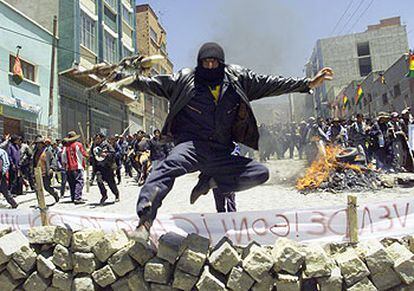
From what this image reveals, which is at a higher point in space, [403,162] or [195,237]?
[403,162]

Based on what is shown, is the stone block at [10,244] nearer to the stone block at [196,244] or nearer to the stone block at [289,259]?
the stone block at [196,244]

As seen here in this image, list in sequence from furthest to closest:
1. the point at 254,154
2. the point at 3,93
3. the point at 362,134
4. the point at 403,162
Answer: the point at 254,154
the point at 3,93
the point at 362,134
the point at 403,162

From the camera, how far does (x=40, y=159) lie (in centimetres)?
777

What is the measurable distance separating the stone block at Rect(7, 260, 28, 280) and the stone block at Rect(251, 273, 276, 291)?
2.19 m

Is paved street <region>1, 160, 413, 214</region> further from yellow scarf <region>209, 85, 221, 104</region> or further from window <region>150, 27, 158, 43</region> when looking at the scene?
window <region>150, 27, 158, 43</region>

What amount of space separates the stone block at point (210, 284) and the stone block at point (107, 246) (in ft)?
2.64

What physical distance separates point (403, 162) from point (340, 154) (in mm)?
2578

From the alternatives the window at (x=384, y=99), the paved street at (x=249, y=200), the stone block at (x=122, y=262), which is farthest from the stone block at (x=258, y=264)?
the window at (x=384, y=99)

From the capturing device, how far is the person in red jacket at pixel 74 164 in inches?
305

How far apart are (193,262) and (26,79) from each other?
52.5ft

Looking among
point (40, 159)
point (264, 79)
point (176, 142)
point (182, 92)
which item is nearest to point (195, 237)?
point (176, 142)

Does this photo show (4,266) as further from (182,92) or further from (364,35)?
(364,35)

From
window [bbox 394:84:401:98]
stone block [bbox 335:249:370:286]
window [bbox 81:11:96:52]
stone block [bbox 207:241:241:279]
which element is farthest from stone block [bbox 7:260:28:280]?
window [bbox 394:84:401:98]

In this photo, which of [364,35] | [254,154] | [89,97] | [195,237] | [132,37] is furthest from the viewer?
[364,35]
